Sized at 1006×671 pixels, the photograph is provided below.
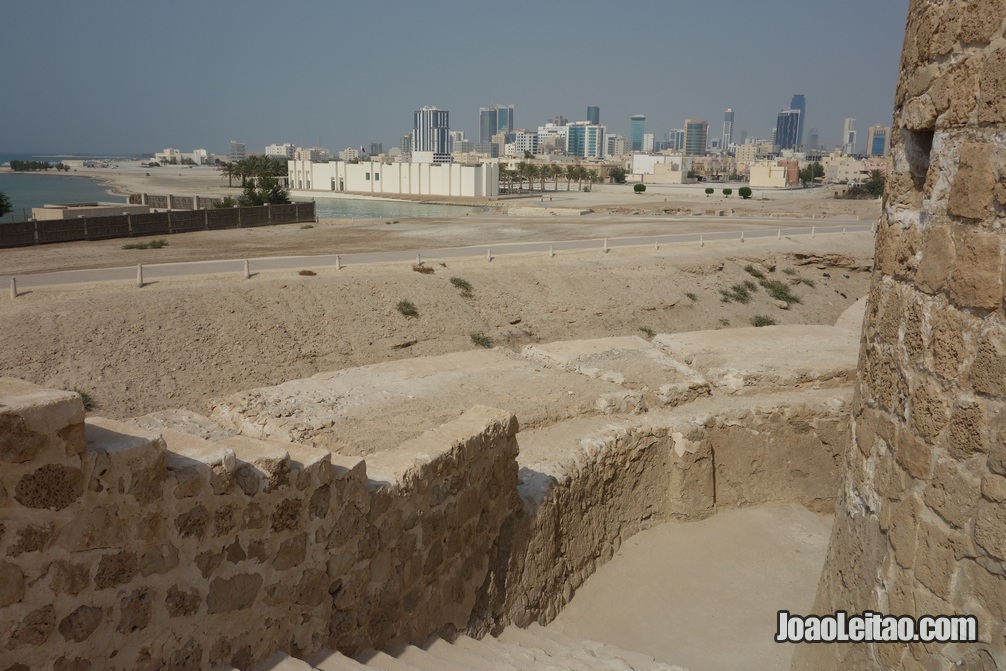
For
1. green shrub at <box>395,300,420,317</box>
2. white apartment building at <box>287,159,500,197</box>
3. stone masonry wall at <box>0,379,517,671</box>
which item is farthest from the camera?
white apartment building at <box>287,159,500,197</box>

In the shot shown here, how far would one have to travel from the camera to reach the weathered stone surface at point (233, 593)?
3695mm

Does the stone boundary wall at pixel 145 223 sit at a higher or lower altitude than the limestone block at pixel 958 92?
lower

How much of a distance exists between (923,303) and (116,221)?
31822 millimetres

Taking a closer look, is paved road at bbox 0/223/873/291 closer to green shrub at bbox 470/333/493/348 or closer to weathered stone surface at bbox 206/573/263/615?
green shrub at bbox 470/333/493/348

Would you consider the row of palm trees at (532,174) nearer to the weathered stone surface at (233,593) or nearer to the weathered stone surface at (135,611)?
the weathered stone surface at (233,593)

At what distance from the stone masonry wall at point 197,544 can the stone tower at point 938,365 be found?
258 centimetres

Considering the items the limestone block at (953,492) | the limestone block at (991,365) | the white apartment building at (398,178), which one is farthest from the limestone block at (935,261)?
the white apartment building at (398,178)

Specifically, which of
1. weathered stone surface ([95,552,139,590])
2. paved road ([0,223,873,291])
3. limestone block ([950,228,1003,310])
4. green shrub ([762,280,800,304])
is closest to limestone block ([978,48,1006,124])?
limestone block ([950,228,1003,310])

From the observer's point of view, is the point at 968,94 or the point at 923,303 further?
the point at 923,303

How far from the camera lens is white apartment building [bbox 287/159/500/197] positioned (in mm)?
72938

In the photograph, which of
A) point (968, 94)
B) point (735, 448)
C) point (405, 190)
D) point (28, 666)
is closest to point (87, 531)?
point (28, 666)

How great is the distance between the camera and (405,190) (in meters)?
76.1

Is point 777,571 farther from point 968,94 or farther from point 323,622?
point 968,94

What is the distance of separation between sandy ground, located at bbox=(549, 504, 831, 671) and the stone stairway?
68cm
